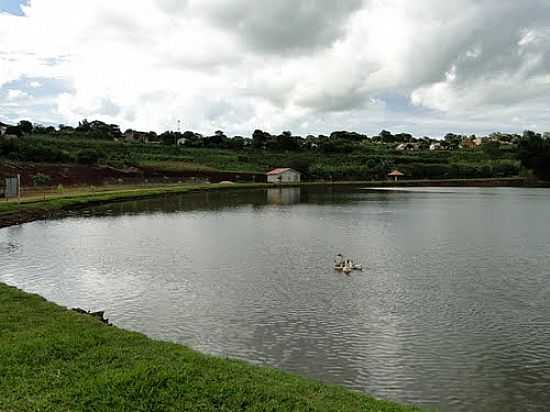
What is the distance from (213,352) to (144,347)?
2.87 m

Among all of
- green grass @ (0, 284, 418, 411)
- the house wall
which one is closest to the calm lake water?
green grass @ (0, 284, 418, 411)

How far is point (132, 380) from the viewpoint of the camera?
825 centimetres

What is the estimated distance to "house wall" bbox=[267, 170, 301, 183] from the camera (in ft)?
335

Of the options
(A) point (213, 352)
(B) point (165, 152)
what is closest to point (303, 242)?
(A) point (213, 352)

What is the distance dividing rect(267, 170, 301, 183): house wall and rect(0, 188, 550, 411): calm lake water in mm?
63267

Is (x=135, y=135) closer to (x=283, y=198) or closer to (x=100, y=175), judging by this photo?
(x=100, y=175)

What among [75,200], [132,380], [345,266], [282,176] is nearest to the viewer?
[132,380]

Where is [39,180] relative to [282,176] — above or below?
below

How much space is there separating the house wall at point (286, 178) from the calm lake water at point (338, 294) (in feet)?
208

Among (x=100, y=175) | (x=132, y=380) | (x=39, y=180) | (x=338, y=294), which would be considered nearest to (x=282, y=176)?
(x=100, y=175)

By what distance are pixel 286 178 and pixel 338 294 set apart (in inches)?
3343

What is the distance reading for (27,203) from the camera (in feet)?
147

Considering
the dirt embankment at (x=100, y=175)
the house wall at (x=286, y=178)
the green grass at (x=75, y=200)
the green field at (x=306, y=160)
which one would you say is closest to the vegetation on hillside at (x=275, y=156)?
the green field at (x=306, y=160)

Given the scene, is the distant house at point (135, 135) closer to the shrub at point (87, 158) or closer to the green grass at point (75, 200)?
the shrub at point (87, 158)
